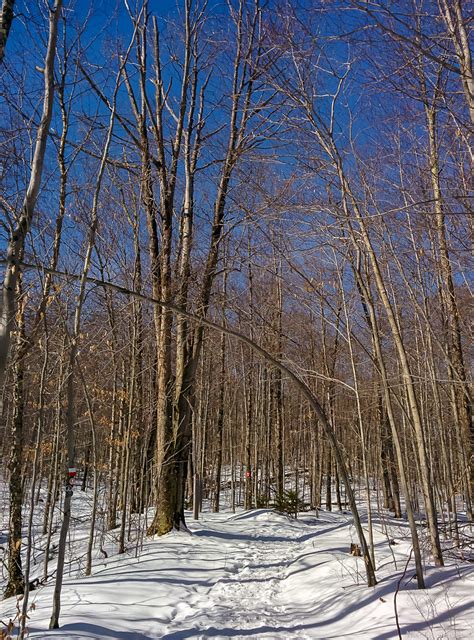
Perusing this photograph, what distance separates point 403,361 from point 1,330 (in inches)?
149

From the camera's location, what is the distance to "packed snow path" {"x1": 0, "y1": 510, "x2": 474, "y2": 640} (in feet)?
13.1

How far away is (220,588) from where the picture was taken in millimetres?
5816

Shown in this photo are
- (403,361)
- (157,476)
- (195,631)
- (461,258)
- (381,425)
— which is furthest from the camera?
(381,425)

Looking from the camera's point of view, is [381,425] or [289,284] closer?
[289,284]

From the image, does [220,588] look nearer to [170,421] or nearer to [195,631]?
[195,631]

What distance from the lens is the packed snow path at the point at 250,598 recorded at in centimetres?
401

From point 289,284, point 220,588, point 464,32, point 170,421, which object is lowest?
point 220,588

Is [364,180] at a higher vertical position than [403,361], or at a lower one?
higher

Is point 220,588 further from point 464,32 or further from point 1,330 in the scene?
point 464,32

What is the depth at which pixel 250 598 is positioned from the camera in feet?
18.0

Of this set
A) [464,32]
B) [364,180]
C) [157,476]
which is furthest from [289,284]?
[157,476]

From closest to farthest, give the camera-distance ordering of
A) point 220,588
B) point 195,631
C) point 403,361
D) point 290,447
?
point 195,631, point 403,361, point 220,588, point 290,447

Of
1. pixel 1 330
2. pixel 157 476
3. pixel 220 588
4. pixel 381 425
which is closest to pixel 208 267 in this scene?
pixel 157 476

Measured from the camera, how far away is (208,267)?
9492 mm
